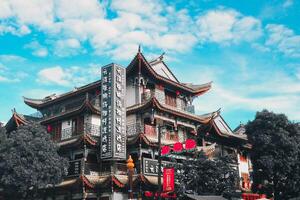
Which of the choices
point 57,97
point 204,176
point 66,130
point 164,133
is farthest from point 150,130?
point 57,97

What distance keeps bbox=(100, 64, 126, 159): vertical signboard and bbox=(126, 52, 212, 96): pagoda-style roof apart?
11.9ft

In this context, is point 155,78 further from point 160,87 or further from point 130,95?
point 130,95

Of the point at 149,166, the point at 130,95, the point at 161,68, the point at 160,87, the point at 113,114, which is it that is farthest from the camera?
the point at 161,68

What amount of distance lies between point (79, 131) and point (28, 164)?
6.75 metres

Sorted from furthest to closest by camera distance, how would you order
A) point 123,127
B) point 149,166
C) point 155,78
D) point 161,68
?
point 161,68, point 155,78, point 149,166, point 123,127

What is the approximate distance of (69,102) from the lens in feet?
122

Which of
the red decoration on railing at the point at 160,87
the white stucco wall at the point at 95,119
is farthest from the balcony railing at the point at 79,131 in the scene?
the red decoration on railing at the point at 160,87

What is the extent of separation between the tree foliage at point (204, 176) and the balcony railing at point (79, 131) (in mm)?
8740

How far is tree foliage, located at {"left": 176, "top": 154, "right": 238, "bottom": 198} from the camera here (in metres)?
25.2

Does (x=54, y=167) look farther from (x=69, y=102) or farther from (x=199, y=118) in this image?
(x=199, y=118)

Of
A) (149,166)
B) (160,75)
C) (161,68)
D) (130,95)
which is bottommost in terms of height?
(149,166)

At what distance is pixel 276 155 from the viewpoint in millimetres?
31234

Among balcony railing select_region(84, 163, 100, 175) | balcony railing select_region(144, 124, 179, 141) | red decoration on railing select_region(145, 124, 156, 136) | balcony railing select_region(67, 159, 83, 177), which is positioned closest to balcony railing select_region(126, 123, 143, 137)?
balcony railing select_region(144, 124, 179, 141)

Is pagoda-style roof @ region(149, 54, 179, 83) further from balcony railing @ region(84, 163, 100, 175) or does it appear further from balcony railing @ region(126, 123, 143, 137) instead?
balcony railing @ region(84, 163, 100, 175)
